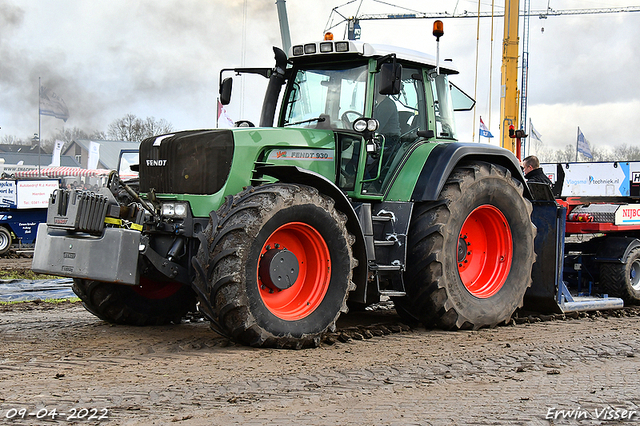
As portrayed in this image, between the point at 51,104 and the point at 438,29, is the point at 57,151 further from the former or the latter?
the point at 438,29

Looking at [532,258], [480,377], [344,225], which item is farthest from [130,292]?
[532,258]

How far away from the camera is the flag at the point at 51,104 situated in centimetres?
3547

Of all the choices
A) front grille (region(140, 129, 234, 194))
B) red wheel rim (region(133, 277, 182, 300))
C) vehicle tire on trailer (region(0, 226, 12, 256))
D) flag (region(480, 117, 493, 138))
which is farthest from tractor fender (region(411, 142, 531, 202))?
flag (region(480, 117, 493, 138))

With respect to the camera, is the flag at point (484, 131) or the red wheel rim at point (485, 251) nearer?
the red wheel rim at point (485, 251)

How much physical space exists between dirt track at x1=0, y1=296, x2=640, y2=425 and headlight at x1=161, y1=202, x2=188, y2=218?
1.10 meters

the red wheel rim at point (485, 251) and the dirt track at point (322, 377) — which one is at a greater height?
the red wheel rim at point (485, 251)

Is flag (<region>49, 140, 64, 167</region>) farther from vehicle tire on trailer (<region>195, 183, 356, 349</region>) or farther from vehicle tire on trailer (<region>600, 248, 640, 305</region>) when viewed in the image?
vehicle tire on trailer (<region>195, 183, 356, 349</region>)

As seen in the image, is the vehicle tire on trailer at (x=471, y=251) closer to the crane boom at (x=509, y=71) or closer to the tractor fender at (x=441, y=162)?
the tractor fender at (x=441, y=162)

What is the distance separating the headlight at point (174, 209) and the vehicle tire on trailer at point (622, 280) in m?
5.99

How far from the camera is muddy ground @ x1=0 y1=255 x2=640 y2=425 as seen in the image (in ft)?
12.7

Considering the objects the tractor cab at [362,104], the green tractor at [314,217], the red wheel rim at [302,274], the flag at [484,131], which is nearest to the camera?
the green tractor at [314,217]

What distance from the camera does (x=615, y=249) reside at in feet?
30.3

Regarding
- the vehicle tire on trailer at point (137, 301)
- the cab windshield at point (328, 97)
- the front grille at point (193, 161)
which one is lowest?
the vehicle tire on trailer at point (137, 301)

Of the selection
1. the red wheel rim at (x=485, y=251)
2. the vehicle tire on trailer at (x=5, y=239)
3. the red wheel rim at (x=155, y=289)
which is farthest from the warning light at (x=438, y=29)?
the vehicle tire on trailer at (x=5, y=239)
